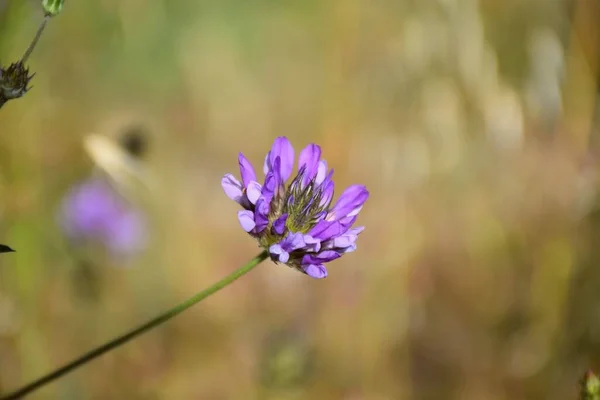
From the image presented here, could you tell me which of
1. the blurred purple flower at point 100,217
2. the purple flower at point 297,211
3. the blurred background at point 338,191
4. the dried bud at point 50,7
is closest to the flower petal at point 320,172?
the purple flower at point 297,211

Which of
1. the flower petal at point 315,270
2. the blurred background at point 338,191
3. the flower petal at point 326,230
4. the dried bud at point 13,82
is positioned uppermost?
the blurred background at point 338,191

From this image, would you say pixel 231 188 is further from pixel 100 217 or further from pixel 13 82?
pixel 100 217

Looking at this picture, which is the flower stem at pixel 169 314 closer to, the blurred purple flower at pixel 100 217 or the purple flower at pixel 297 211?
the purple flower at pixel 297 211

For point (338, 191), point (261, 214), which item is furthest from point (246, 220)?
point (338, 191)

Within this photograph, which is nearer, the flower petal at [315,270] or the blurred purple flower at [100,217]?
the flower petal at [315,270]

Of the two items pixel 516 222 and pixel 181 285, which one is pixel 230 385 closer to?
pixel 181 285

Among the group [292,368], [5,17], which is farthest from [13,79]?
[292,368]

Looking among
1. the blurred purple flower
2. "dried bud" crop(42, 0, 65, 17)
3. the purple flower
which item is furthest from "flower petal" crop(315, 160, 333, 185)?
the blurred purple flower
